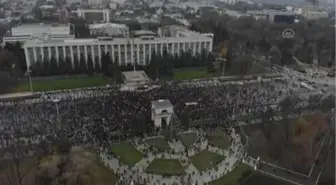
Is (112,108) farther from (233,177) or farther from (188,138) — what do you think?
(233,177)

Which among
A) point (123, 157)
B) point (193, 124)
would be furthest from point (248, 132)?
point (123, 157)

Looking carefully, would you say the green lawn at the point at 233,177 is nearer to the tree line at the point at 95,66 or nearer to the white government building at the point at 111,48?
the tree line at the point at 95,66

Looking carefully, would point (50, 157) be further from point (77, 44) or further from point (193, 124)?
point (77, 44)

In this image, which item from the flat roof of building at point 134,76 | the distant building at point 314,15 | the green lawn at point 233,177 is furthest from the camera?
the distant building at point 314,15

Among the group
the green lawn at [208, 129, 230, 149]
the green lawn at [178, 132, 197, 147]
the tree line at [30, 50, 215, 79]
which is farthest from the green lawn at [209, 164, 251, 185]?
the tree line at [30, 50, 215, 79]

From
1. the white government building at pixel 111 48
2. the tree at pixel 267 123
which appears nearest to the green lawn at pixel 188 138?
the tree at pixel 267 123

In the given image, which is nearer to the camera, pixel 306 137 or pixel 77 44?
pixel 306 137

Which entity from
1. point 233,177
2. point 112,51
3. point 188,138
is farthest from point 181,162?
point 112,51
